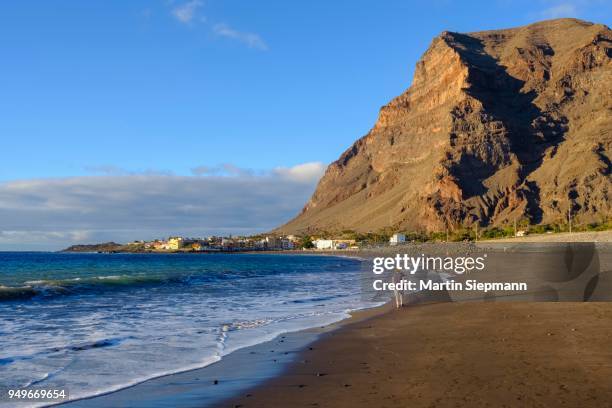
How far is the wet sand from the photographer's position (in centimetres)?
857

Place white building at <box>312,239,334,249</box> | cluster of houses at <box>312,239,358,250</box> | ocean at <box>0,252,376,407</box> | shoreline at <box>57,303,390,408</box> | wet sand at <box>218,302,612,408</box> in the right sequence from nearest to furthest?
wet sand at <box>218,302,612,408</box> < shoreline at <box>57,303,390,408</box> < ocean at <box>0,252,376,407</box> < cluster of houses at <box>312,239,358,250</box> < white building at <box>312,239,334,249</box>

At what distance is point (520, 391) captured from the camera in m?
8.66

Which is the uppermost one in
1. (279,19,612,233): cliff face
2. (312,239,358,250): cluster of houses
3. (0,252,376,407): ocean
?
(279,19,612,233): cliff face

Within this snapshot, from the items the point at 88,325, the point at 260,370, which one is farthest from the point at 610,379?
the point at 88,325

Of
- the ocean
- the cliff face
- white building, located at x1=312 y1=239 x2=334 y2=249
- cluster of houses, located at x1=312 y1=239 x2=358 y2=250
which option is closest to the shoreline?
the ocean

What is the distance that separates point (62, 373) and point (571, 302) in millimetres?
16707

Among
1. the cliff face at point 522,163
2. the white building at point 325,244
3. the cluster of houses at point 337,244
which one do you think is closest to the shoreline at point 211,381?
the cliff face at point 522,163

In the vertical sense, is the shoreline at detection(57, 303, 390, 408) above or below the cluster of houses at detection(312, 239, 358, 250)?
below

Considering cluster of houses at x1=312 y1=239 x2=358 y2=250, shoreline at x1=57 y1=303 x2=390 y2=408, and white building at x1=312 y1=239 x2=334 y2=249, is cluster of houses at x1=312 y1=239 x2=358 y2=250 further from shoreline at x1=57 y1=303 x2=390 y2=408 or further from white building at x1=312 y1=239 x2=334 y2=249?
shoreline at x1=57 y1=303 x2=390 y2=408

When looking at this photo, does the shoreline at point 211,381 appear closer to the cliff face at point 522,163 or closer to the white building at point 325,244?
the cliff face at point 522,163

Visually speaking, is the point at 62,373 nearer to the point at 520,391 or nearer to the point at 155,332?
the point at 155,332

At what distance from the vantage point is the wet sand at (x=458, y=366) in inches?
337

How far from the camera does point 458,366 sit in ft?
35.1

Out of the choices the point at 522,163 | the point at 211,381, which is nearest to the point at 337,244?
the point at 522,163
